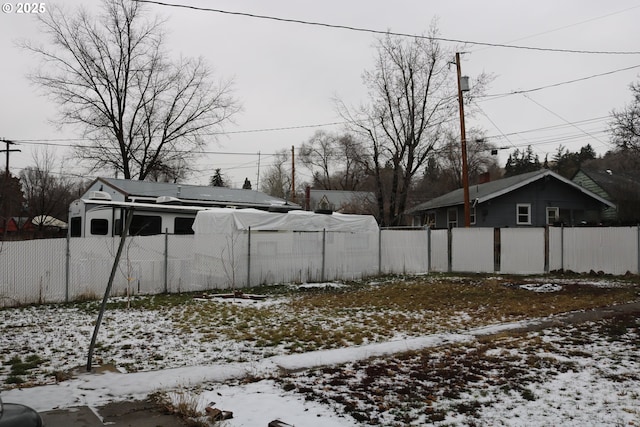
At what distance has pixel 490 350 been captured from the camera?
7.12 m

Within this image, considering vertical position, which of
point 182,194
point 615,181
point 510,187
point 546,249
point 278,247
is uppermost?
point 615,181

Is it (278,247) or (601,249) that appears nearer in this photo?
(278,247)

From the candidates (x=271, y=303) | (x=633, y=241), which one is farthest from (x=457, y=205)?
(x=271, y=303)

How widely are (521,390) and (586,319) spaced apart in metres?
5.14

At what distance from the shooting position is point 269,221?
16250mm

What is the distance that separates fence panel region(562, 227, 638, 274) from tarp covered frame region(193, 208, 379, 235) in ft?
26.8

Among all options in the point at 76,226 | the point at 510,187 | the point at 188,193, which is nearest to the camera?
the point at 76,226

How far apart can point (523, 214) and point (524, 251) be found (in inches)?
388

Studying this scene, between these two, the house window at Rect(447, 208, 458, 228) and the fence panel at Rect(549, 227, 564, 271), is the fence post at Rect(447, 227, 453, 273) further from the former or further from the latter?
the house window at Rect(447, 208, 458, 228)

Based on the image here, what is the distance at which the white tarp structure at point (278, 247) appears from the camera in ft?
48.8

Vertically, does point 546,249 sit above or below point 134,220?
below

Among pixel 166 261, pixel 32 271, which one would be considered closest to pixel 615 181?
pixel 166 261

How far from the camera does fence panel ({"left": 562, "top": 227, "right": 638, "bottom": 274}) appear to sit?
18.2 meters

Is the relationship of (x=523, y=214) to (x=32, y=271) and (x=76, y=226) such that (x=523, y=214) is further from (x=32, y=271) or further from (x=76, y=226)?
A: (x=32, y=271)
